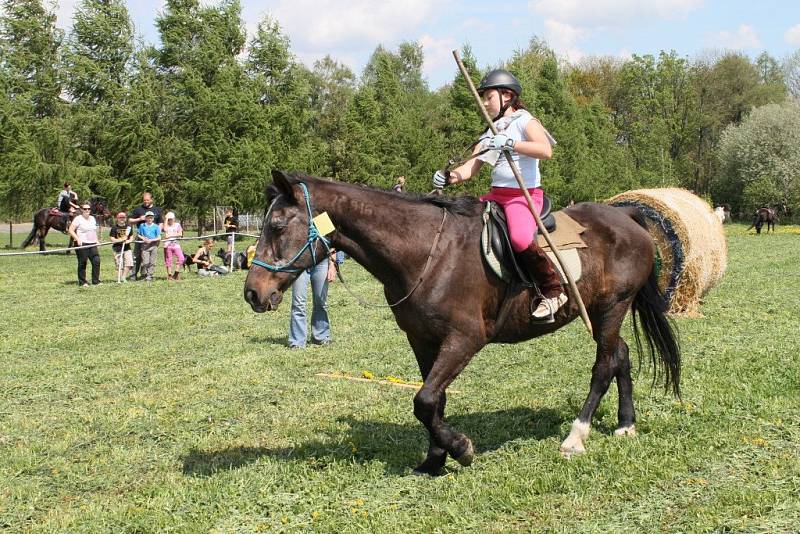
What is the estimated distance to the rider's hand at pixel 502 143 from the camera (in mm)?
5469

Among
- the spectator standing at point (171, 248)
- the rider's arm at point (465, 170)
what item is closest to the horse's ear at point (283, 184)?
the rider's arm at point (465, 170)

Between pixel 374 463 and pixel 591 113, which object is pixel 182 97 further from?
pixel 374 463

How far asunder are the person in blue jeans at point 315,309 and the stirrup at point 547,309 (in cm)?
529

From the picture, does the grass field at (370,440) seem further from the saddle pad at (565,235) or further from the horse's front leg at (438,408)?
the saddle pad at (565,235)

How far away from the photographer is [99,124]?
38344 millimetres

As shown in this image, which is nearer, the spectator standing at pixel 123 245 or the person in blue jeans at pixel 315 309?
the person in blue jeans at pixel 315 309

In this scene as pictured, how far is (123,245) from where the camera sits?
2089 centimetres

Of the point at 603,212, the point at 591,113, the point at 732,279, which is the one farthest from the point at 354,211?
the point at 591,113

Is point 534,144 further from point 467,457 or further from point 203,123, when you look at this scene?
point 203,123

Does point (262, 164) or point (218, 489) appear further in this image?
point (262, 164)

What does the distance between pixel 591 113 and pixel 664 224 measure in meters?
43.6

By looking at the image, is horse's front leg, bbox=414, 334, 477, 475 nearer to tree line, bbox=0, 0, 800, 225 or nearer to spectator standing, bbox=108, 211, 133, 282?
spectator standing, bbox=108, 211, 133, 282

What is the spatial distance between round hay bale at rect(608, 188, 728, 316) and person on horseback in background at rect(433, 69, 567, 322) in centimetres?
678

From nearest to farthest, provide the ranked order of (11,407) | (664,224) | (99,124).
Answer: (11,407) → (664,224) → (99,124)
